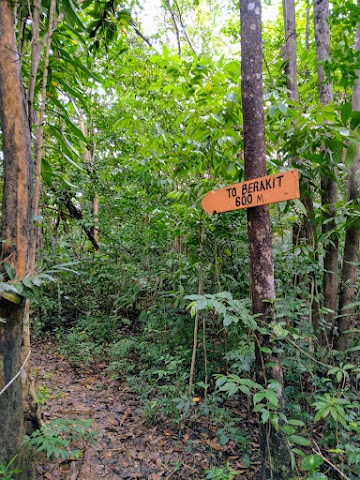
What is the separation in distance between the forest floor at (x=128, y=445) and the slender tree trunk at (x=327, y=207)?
116 centimetres

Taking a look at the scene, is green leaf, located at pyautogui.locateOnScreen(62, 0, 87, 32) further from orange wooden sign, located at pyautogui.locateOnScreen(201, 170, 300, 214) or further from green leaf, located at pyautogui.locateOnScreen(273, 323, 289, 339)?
green leaf, located at pyautogui.locateOnScreen(273, 323, 289, 339)

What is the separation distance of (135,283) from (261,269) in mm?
2955

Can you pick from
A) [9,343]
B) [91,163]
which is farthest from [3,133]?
[91,163]

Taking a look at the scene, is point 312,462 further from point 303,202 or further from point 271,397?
point 303,202

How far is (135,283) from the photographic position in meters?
4.66

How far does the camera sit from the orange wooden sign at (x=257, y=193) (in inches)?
68.6

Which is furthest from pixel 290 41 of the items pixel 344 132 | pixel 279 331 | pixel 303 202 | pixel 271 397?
pixel 271 397

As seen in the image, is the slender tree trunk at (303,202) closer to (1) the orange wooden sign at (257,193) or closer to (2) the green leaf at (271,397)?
(1) the orange wooden sign at (257,193)

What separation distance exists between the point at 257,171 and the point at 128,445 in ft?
7.12

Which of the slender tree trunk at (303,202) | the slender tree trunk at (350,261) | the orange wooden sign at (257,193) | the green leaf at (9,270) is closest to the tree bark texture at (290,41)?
the slender tree trunk at (303,202)

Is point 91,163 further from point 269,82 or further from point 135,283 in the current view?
point 269,82

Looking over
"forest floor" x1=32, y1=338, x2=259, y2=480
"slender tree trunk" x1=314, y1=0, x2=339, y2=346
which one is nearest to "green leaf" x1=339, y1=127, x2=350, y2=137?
"slender tree trunk" x1=314, y1=0, x2=339, y2=346

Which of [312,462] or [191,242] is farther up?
[191,242]

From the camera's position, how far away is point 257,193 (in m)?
1.87
